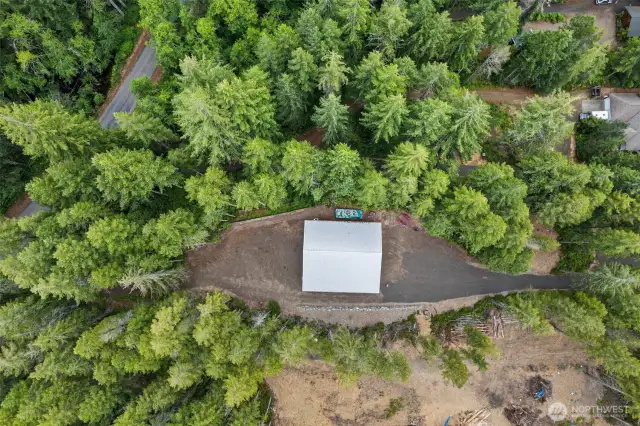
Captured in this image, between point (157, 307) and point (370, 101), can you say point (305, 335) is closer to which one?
point (157, 307)

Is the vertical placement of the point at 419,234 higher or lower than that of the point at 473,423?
higher

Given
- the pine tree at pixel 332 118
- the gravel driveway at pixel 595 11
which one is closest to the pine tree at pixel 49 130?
the pine tree at pixel 332 118

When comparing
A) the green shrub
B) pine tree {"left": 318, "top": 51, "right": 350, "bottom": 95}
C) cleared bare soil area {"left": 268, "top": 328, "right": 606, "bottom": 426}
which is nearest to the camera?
pine tree {"left": 318, "top": 51, "right": 350, "bottom": 95}

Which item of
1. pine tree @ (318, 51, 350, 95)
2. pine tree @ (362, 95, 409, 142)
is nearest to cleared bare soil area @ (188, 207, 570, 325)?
pine tree @ (362, 95, 409, 142)

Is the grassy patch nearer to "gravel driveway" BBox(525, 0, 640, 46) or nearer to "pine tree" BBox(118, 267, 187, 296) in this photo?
"pine tree" BBox(118, 267, 187, 296)

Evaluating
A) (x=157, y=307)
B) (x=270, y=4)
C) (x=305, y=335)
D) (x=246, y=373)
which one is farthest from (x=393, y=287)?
(x=270, y=4)

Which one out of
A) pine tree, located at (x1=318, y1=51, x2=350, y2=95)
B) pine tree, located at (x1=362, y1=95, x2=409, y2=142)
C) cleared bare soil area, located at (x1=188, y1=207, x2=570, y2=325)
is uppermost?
pine tree, located at (x1=318, y1=51, x2=350, y2=95)
